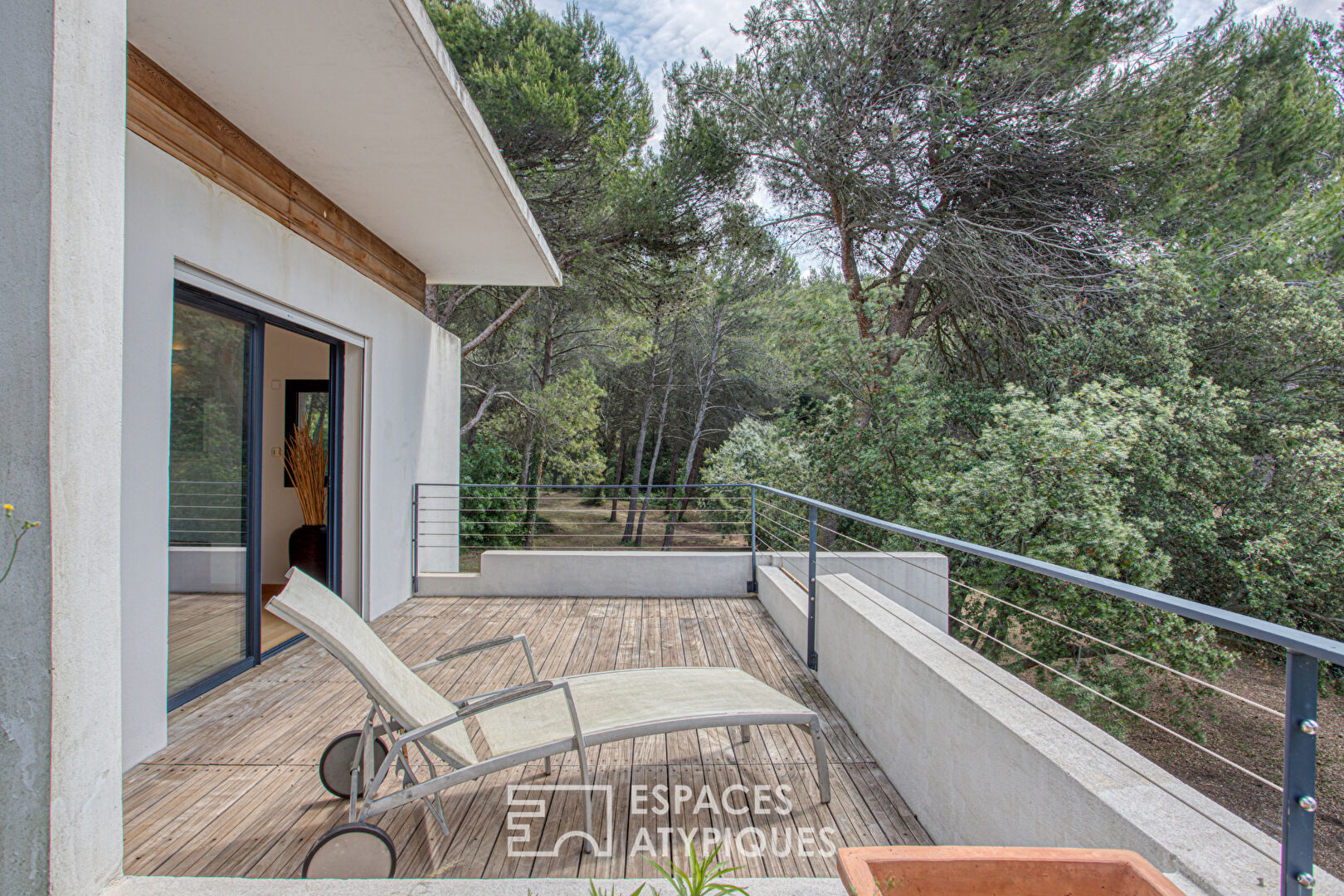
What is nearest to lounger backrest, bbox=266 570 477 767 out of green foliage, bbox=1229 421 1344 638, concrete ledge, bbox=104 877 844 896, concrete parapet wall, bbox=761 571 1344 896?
concrete ledge, bbox=104 877 844 896

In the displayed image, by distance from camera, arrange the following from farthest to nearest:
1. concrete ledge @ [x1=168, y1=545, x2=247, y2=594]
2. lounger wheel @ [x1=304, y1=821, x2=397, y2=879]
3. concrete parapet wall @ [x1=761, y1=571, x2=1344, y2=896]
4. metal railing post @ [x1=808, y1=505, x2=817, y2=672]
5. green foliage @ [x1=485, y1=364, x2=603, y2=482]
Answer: green foliage @ [x1=485, y1=364, x2=603, y2=482], metal railing post @ [x1=808, y1=505, x2=817, y2=672], concrete ledge @ [x1=168, y1=545, x2=247, y2=594], lounger wheel @ [x1=304, y1=821, x2=397, y2=879], concrete parapet wall @ [x1=761, y1=571, x2=1344, y2=896]

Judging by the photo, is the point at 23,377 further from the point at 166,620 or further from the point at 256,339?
the point at 256,339

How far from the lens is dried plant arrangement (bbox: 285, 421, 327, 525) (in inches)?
201

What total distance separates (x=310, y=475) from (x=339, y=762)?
3.48 metres

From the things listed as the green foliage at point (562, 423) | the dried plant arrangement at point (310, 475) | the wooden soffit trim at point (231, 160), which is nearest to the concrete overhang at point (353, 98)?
the wooden soffit trim at point (231, 160)

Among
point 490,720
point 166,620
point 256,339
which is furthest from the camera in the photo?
point 256,339

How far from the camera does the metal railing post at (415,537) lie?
5.30 meters

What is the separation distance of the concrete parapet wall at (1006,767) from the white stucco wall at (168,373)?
2.86 m

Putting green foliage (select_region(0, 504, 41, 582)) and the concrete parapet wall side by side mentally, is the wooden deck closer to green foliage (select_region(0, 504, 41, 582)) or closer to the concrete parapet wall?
the concrete parapet wall

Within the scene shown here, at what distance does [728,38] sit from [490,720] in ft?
33.7

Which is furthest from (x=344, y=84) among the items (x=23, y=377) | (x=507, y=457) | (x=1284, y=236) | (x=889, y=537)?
(x=507, y=457)

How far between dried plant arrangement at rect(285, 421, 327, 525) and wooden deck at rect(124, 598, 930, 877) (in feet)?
5.73

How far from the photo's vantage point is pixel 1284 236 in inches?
293

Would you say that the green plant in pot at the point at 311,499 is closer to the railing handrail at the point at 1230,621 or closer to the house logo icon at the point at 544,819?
the house logo icon at the point at 544,819
